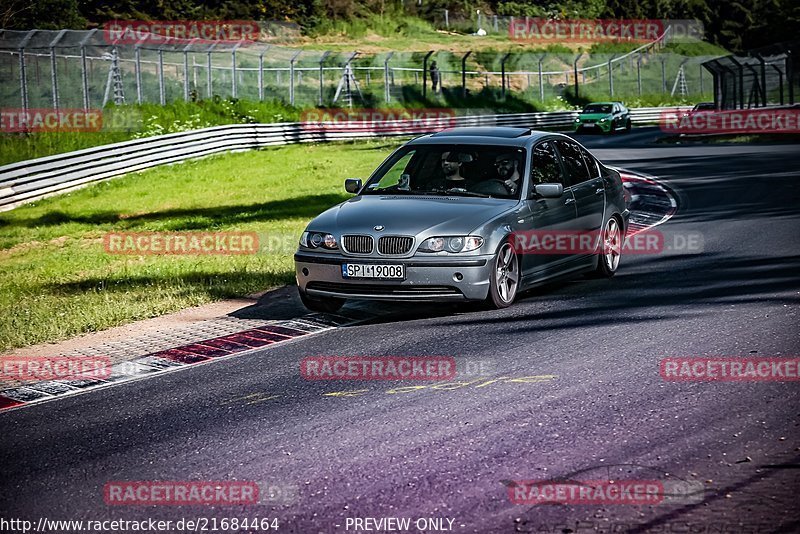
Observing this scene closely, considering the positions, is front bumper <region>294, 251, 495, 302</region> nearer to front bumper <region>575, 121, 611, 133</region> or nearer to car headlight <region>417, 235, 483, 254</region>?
car headlight <region>417, 235, 483, 254</region>

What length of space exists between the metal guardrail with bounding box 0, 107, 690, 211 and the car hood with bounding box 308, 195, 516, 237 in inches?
576

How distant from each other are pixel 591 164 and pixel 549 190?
6.06 feet

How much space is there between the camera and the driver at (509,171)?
10352mm

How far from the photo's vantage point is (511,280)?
32.4 feet

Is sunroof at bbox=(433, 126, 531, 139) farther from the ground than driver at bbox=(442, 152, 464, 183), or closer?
farther from the ground

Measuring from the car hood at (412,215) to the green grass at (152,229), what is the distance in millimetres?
2097

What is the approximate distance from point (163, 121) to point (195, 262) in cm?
2076

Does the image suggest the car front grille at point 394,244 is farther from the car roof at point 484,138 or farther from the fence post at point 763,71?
the fence post at point 763,71

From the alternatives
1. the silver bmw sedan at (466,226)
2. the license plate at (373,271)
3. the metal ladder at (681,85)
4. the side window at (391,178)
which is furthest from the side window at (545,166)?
the metal ladder at (681,85)

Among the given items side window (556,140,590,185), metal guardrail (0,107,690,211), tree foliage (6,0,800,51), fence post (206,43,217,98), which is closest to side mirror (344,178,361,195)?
side window (556,140,590,185)

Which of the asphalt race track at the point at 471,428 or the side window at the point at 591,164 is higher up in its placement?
the side window at the point at 591,164

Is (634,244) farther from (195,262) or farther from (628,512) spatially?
(628,512)

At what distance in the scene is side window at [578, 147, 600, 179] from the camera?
11.7 metres

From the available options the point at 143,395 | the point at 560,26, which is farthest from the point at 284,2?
the point at 143,395
